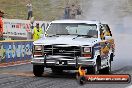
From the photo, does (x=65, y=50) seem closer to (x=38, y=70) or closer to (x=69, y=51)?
(x=69, y=51)

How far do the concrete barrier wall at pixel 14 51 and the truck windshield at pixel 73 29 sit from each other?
5063 mm

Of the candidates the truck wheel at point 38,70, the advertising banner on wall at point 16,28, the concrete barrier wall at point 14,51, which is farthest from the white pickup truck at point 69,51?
the advertising banner on wall at point 16,28

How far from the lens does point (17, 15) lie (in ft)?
151

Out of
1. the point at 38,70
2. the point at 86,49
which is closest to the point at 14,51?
the point at 38,70

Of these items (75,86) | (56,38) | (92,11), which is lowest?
(75,86)

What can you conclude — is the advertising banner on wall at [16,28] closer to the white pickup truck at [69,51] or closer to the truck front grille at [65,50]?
the white pickup truck at [69,51]

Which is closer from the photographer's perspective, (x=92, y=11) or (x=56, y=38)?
(x=56, y=38)

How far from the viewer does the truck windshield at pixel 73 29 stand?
14.0m

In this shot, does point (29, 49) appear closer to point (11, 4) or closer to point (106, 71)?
point (106, 71)

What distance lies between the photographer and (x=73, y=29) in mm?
14164

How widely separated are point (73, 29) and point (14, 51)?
6311 millimetres

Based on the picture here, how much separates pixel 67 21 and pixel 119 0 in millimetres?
45673

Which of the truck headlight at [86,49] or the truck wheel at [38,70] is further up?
the truck headlight at [86,49]

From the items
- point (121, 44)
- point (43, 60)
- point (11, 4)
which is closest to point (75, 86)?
point (43, 60)
